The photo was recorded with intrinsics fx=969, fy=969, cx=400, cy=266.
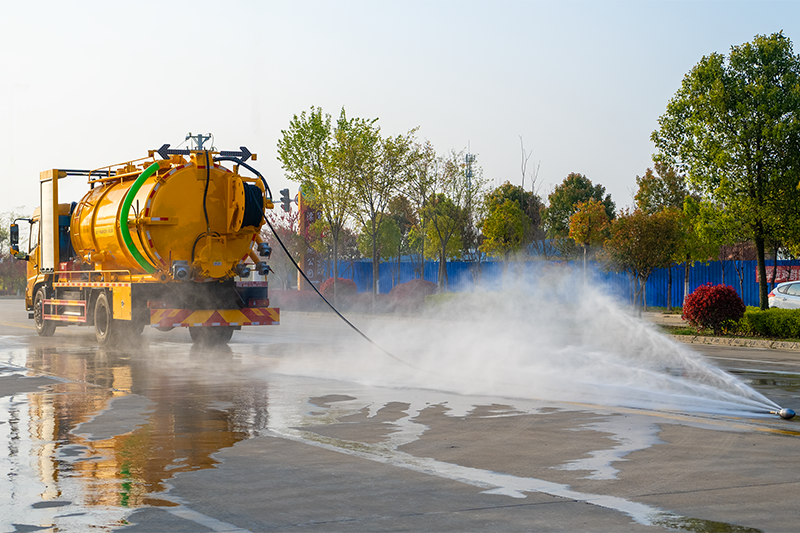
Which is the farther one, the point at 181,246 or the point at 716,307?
the point at 716,307

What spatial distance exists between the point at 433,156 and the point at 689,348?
62.8 feet

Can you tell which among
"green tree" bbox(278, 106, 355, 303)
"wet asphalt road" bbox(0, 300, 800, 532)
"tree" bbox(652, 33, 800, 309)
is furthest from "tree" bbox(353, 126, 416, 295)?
"wet asphalt road" bbox(0, 300, 800, 532)

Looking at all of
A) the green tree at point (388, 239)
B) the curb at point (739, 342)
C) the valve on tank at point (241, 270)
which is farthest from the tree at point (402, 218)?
the valve on tank at point (241, 270)

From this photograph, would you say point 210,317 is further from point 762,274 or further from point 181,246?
point 762,274

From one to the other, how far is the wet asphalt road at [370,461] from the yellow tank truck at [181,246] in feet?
17.4

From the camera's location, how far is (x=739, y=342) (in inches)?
860

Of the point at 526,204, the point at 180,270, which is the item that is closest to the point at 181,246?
the point at 180,270

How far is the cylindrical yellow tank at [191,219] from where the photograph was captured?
1850 centimetres

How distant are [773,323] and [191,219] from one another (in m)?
13.3

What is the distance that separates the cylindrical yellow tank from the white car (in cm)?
1506

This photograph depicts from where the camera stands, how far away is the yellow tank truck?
18.6 m

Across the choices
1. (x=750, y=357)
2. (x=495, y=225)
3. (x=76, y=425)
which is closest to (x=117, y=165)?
(x=76, y=425)

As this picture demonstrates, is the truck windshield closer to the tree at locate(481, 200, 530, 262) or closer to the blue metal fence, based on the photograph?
the tree at locate(481, 200, 530, 262)

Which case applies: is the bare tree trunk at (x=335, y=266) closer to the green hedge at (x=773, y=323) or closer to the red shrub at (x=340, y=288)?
the red shrub at (x=340, y=288)
